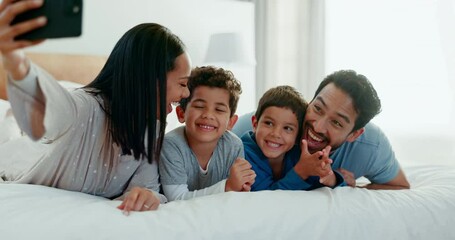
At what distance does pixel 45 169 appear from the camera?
1.05 meters

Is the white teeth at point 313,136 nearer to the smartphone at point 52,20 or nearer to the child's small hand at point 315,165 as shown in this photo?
the child's small hand at point 315,165

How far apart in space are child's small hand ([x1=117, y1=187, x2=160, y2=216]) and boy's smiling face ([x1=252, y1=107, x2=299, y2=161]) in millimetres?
448

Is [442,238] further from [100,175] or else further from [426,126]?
[426,126]

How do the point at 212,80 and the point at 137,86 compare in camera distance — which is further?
the point at 212,80

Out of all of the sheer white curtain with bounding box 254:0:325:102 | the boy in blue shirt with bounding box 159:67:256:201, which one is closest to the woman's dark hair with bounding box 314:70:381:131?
the boy in blue shirt with bounding box 159:67:256:201

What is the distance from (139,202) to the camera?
3.09 feet

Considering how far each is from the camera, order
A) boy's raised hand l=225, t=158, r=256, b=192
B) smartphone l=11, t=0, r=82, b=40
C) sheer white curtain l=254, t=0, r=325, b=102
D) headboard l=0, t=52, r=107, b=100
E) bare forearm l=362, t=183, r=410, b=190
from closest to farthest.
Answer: smartphone l=11, t=0, r=82, b=40, boy's raised hand l=225, t=158, r=256, b=192, bare forearm l=362, t=183, r=410, b=190, headboard l=0, t=52, r=107, b=100, sheer white curtain l=254, t=0, r=325, b=102

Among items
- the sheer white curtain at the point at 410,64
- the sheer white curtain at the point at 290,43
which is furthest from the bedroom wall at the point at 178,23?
the sheer white curtain at the point at 410,64

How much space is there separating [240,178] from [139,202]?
260 millimetres

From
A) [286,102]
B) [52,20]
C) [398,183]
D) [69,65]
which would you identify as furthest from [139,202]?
[69,65]

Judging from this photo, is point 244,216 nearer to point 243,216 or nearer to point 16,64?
point 243,216

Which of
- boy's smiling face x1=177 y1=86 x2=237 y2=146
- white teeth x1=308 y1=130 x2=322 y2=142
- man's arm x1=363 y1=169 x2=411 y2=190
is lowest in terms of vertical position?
man's arm x1=363 y1=169 x2=411 y2=190

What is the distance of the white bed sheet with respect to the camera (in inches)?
33.1

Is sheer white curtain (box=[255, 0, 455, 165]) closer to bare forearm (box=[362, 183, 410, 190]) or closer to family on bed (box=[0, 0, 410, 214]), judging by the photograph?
bare forearm (box=[362, 183, 410, 190])
